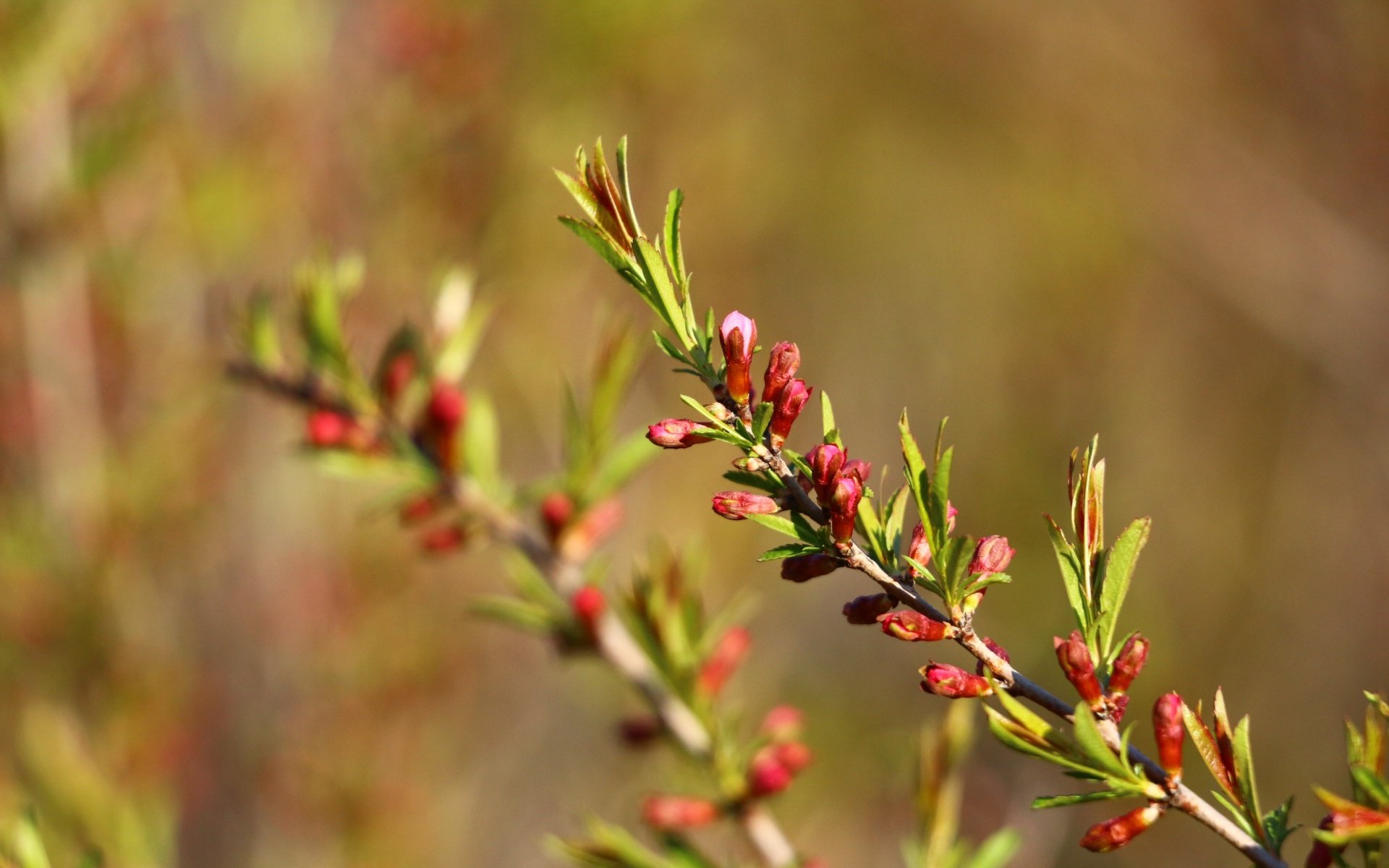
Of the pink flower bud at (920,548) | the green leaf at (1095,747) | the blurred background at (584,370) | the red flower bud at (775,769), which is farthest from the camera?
the blurred background at (584,370)

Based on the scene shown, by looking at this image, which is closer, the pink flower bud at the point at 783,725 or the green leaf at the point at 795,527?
the green leaf at the point at 795,527

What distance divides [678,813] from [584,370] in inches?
55.7

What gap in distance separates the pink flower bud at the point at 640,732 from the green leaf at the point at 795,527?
357 millimetres

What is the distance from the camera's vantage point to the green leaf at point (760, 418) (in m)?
0.41

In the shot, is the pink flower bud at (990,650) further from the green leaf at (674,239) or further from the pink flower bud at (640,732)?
the pink flower bud at (640,732)

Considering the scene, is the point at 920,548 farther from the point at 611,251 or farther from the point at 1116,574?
the point at 611,251

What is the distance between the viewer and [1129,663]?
435mm

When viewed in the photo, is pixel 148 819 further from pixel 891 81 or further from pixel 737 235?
pixel 891 81

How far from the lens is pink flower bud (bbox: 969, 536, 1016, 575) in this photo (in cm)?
44

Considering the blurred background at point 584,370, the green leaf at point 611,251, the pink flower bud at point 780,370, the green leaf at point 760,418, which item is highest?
the green leaf at point 611,251

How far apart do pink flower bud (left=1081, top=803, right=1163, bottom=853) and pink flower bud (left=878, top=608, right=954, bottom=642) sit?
0.10 m

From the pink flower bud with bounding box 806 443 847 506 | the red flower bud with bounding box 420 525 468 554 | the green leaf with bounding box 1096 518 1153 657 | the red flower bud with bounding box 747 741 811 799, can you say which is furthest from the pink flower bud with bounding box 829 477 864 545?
the red flower bud with bounding box 420 525 468 554

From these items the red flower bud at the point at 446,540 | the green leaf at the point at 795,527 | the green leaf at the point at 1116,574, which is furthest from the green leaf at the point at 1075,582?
the red flower bud at the point at 446,540

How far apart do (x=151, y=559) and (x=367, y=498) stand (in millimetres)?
461
